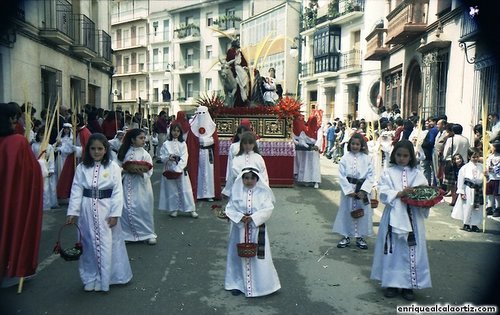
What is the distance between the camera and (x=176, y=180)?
8070mm

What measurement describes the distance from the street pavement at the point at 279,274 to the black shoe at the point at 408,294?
0.07 m

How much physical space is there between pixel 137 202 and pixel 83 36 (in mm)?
14427

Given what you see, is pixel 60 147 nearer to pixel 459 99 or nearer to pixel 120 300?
pixel 120 300

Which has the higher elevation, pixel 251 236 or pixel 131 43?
pixel 131 43

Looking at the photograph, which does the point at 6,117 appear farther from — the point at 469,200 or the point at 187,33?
the point at 187,33

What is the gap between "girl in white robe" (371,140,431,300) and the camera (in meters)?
4.57

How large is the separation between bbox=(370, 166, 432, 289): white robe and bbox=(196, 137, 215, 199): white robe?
529 cm

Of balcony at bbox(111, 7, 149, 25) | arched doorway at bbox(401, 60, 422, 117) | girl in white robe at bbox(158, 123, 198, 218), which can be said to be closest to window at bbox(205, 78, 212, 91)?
balcony at bbox(111, 7, 149, 25)

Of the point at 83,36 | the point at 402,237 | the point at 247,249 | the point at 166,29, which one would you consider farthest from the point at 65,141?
the point at 166,29

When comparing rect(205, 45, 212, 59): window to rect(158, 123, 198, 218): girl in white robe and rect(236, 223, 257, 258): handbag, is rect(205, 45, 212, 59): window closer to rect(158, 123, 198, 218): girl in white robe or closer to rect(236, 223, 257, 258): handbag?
rect(158, 123, 198, 218): girl in white robe

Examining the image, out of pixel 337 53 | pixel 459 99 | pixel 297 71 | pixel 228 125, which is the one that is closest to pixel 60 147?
pixel 228 125

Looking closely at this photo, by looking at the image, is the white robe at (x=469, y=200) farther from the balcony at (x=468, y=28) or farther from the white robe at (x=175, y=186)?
the balcony at (x=468, y=28)

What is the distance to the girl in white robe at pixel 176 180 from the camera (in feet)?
25.7

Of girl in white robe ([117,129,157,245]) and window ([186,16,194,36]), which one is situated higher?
window ([186,16,194,36])
